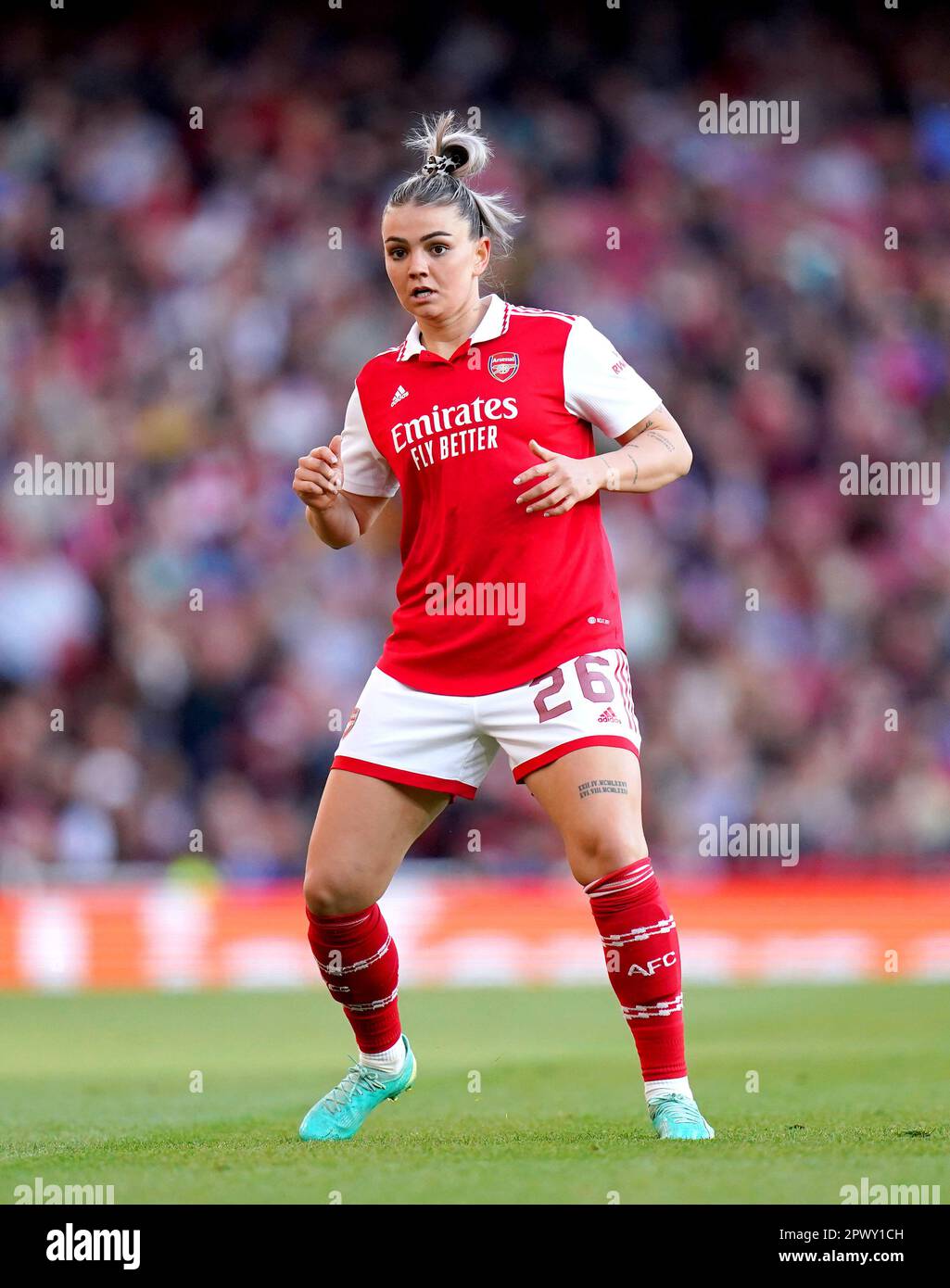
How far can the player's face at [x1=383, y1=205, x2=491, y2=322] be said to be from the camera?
15.9 ft

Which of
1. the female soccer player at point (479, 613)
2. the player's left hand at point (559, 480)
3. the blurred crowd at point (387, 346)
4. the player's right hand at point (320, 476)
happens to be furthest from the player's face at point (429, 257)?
the blurred crowd at point (387, 346)

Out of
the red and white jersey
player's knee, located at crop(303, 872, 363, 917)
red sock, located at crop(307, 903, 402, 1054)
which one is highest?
the red and white jersey

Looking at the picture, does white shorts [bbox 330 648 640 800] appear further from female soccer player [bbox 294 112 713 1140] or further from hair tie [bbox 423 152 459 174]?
hair tie [bbox 423 152 459 174]

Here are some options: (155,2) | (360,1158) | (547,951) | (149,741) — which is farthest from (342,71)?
(360,1158)

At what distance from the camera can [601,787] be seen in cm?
461

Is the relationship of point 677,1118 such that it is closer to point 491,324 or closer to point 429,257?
point 491,324

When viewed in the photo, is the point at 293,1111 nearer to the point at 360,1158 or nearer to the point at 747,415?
the point at 360,1158

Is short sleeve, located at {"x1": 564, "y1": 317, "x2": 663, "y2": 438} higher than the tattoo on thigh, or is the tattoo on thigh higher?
short sleeve, located at {"x1": 564, "y1": 317, "x2": 663, "y2": 438}

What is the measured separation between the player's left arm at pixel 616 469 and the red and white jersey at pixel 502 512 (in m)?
0.06

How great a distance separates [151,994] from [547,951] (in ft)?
7.22

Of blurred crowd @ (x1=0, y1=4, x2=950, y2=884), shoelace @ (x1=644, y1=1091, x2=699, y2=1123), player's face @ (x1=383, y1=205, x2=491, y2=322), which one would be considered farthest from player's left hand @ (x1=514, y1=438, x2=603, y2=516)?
blurred crowd @ (x1=0, y1=4, x2=950, y2=884)

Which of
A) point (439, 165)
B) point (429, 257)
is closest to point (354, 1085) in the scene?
point (429, 257)

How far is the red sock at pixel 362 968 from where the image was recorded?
4918 millimetres

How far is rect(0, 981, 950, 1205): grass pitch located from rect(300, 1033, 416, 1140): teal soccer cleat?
88mm
